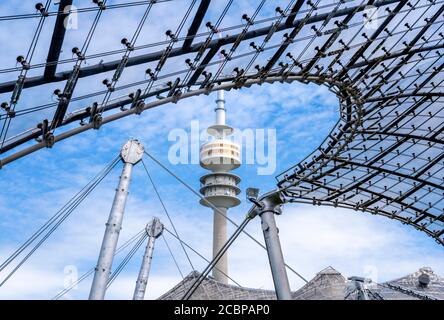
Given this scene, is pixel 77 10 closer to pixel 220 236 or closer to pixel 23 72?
pixel 23 72

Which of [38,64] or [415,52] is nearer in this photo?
[38,64]

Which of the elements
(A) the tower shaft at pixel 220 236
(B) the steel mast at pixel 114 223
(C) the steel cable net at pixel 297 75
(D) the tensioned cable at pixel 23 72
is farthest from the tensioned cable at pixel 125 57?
(A) the tower shaft at pixel 220 236

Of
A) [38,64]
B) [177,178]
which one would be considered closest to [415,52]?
[177,178]

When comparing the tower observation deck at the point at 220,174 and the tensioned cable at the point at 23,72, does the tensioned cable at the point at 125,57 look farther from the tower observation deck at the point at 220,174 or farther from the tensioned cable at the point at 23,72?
the tower observation deck at the point at 220,174

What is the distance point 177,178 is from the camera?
2803cm

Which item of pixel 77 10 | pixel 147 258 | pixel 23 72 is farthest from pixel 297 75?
pixel 147 258

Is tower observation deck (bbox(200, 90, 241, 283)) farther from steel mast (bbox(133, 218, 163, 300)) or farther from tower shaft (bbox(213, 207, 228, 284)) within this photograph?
steel mast (bbox(133, 218, 163, 300))

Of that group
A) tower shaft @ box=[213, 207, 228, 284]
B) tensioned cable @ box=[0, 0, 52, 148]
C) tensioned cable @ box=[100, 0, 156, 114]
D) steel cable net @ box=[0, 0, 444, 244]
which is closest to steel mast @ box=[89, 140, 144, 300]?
steel cable net @ box=[0, 0, 444, 244]

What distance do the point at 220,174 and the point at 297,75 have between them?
5217cm

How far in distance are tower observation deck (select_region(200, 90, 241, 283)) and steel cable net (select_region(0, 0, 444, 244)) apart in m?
40.7

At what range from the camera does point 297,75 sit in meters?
29.4
